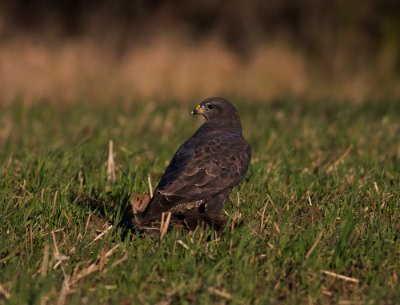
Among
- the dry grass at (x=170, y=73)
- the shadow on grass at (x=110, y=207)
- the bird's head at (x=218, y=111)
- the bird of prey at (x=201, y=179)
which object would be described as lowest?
the dry grass at (x=170, y=73)

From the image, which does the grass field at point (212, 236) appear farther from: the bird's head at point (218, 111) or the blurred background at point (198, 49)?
the blurred background at point (198, 49)

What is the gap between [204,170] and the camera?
6250 mm

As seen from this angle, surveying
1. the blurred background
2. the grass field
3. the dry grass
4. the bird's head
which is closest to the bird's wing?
the grass field

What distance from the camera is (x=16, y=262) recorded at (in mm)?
5219

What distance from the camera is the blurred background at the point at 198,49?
16500 mm

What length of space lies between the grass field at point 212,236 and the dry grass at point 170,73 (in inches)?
254

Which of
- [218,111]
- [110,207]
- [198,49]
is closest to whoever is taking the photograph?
[110,207]

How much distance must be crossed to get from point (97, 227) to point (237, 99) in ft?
28.9

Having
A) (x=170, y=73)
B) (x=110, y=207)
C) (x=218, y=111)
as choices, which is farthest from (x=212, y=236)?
(x=170, y=73)

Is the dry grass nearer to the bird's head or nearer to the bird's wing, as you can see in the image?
the bird's head

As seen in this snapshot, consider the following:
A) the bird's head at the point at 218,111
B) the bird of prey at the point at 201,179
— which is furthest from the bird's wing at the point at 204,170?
the bird's head at the point at 218,111

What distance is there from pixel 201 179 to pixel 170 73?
11.7 meters

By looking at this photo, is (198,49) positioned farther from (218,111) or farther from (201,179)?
(201,179)

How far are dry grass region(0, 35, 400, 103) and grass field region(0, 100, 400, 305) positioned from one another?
21.2ft
